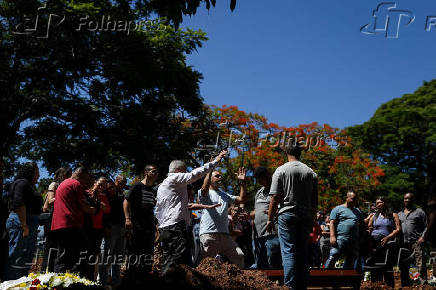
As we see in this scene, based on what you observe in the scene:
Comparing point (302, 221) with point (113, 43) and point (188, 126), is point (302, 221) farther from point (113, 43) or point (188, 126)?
point (188, 126)

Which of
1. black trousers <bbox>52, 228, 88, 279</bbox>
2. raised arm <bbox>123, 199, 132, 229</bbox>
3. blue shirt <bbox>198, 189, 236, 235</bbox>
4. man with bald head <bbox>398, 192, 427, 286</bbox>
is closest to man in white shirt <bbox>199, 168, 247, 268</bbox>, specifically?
blue shirt <bbox>198, 189, 236, 235</bbox>

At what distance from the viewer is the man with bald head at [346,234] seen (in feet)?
25.5

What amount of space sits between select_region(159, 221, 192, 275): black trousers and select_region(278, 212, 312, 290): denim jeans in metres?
1.20

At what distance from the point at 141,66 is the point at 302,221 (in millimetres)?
12423

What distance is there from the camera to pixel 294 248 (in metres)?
5.17

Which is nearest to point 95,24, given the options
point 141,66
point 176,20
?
point 141,66

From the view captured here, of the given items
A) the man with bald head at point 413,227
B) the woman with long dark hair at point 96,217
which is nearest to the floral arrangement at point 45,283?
the woman with long dark hair at point 96,217

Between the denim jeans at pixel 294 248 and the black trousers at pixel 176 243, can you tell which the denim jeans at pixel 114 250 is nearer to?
the black trousers at pixel 176 243

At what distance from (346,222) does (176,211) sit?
357cm

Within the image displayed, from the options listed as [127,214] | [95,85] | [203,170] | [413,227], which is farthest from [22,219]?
[95,85]

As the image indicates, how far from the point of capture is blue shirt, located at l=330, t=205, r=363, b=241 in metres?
7.76

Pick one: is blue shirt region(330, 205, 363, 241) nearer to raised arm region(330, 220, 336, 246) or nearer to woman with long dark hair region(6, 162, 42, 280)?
raised arm region(330, 220, 336, 246)

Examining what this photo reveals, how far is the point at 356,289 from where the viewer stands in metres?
5.55

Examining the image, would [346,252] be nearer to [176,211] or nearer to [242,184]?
[242,184]
